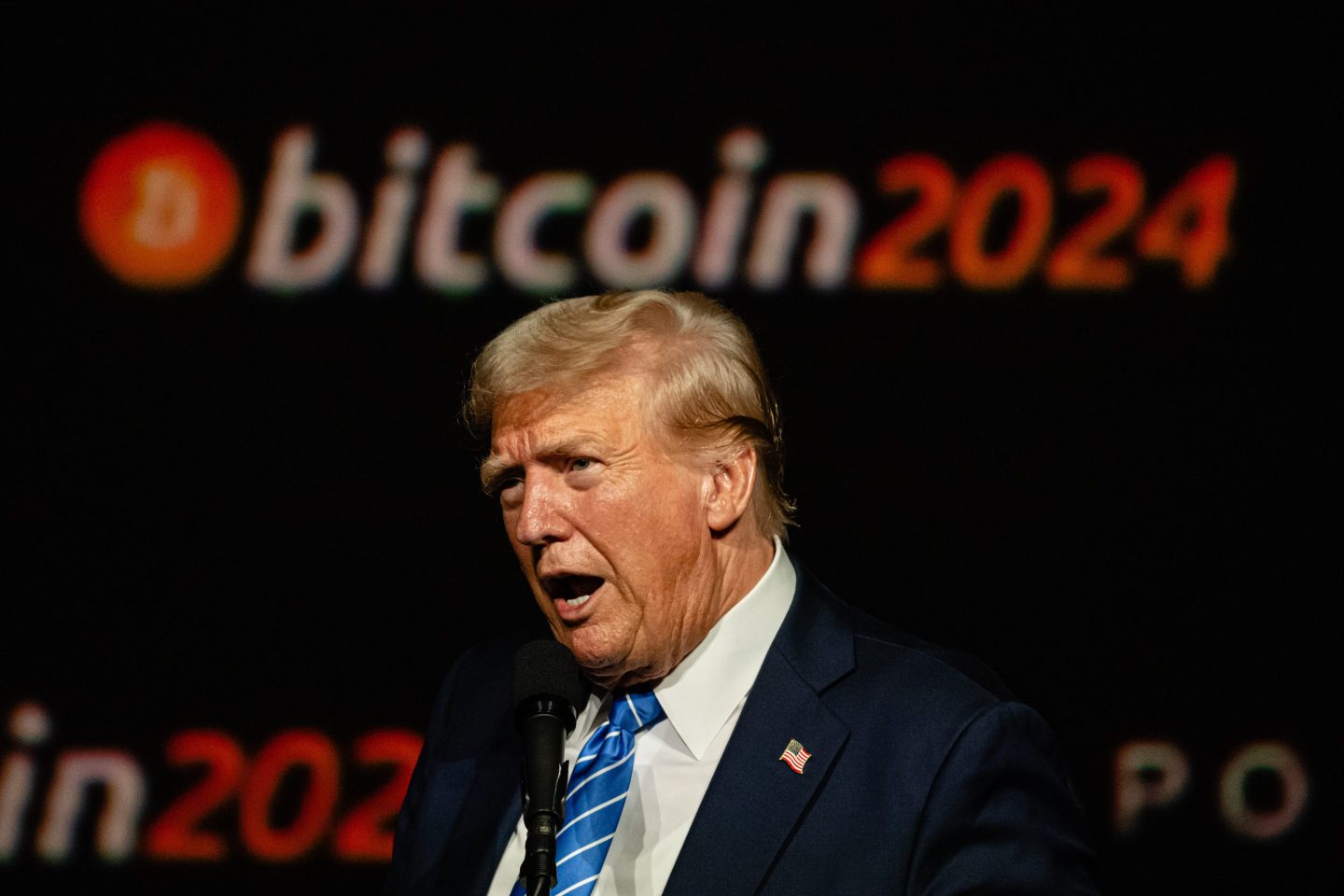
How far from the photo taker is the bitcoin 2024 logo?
3180 millimetres

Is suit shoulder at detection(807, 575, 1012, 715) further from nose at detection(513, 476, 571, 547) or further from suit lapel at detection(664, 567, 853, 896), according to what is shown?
nose at detection(513, 476, 571, 547)

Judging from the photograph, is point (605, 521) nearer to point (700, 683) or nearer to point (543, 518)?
point (543, 518)

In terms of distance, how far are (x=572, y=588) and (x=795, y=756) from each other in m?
0.39

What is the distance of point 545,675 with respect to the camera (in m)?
1.72

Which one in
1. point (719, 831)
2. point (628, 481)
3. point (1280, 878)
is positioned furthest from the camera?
point (1280, 878)

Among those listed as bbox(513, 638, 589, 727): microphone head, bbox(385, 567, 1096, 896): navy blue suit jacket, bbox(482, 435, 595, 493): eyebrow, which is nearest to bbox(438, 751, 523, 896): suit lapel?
bbox(385, 567, 1096, 896): navy blue suit jacket

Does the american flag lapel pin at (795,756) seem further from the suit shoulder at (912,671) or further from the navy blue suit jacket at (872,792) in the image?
the suit shoulder at (912,671)

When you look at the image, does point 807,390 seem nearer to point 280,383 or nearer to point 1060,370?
point 1060,370

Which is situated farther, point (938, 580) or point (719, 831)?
point (938, 580)

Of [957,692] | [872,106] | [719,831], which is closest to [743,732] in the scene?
[719,831]

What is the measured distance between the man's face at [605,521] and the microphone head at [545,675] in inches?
6.8

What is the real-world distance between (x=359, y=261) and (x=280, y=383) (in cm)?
34

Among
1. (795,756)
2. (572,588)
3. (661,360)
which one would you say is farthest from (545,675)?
(661,360)

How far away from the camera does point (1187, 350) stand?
3.06 meters
